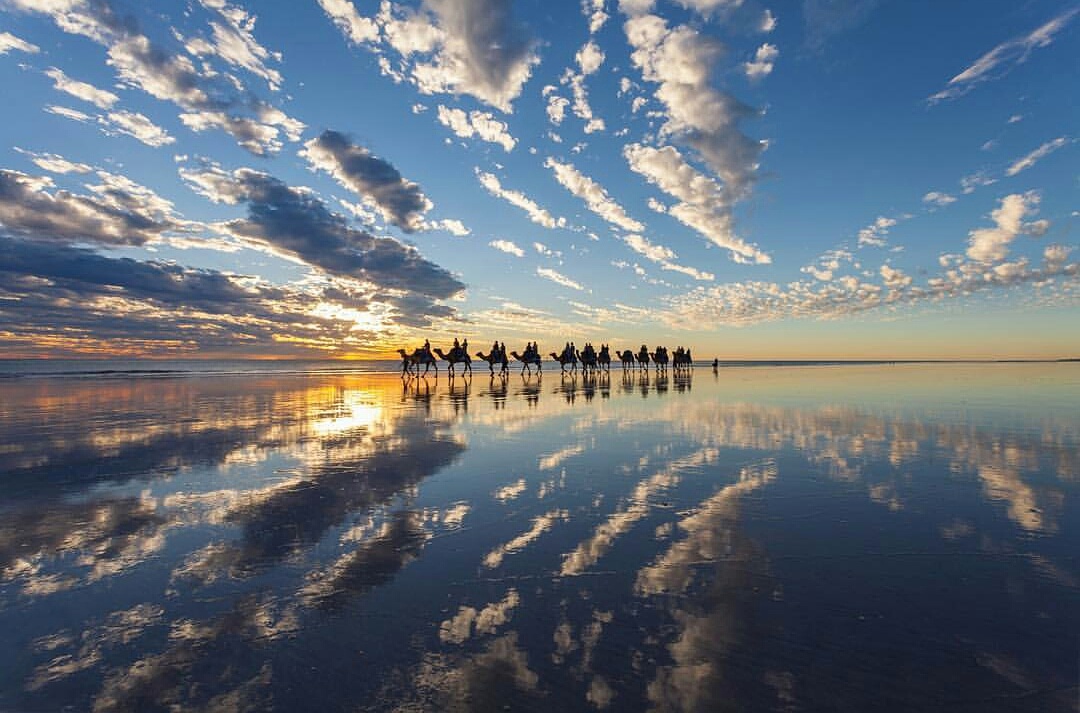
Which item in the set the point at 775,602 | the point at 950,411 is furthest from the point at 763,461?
the point at 950,411

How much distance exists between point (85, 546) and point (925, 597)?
861cm

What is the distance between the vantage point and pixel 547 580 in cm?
469

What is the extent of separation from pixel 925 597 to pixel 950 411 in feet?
54.9

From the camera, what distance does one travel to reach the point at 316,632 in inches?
151

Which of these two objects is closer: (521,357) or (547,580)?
(547,580)

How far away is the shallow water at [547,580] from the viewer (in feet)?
10.5

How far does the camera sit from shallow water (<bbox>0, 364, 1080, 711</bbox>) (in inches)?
125

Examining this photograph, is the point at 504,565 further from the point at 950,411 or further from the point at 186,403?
the point at 186,403

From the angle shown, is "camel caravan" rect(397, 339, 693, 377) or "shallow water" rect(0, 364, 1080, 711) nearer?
"shallow water" rect(0, 364, 1080, 711)

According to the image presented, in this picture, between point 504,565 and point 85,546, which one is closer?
point 504,565

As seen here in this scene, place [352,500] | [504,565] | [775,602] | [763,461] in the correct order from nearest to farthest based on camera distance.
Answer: [775,602] < [504,565] < [352,500] < [763,461]

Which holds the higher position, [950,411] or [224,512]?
[950,411]

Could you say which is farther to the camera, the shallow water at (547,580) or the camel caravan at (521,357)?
the camel caravan at (521,357)

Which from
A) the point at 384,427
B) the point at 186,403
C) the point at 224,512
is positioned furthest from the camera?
the point at 186,403
